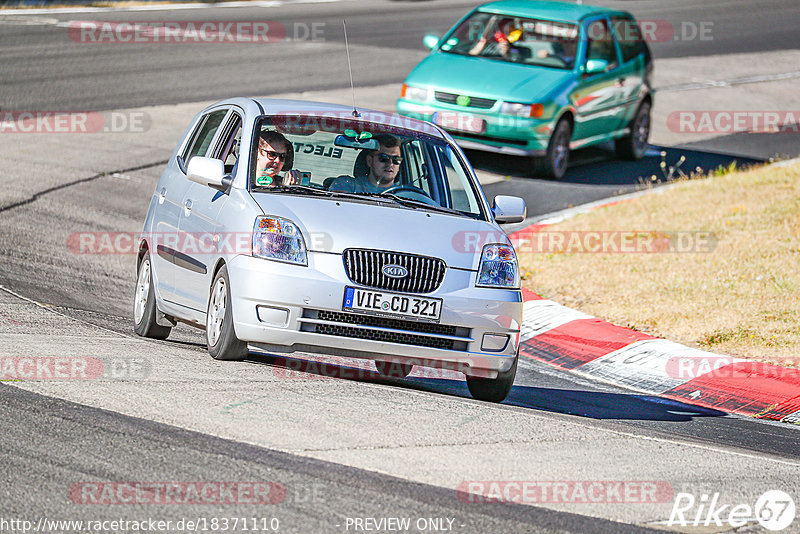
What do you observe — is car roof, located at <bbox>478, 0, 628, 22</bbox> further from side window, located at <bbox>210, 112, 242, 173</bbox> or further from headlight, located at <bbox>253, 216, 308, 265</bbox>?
headlight, located at <bbox>253, 216, 308, 265</bbox>

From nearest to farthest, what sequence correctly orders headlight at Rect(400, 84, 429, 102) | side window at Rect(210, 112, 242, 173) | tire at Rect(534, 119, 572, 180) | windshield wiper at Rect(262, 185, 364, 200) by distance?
windshield wiper at Rect(262, 185, 364, 200) < side window at Rect(210, 112, 242, 173) < headlight at Rect(400, 84, 429, 102) < tire at Rect(534, 119, 572, 180)

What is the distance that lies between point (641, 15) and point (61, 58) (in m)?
18.3

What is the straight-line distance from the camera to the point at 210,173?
26.1ft

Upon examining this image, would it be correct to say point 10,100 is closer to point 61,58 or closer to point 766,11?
point 61,58

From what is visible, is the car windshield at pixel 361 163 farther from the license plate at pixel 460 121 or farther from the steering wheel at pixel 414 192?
the license plate at pixel 460 121

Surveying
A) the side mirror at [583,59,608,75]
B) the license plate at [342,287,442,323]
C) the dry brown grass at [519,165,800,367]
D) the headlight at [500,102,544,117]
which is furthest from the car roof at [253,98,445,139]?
the side mirror at [583,59,608,75]

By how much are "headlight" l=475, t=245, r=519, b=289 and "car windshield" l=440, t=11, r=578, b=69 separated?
929 cm

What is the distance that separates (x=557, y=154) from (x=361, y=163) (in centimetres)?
831

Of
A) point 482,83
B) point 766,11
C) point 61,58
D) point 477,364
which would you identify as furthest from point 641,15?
point 477,364

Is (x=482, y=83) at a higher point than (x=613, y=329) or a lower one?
higher

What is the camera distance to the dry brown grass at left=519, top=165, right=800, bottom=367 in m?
10.7

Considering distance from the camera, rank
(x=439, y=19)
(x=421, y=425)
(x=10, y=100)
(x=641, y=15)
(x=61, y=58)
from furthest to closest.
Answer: (x=641, y=15)
(x=439, y=19)
(x=61, y=58)
(x=10, y=100)
(x=421, y=425)

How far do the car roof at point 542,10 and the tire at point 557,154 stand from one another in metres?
1.82

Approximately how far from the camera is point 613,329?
35.5 ft
